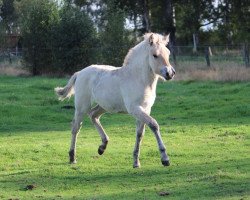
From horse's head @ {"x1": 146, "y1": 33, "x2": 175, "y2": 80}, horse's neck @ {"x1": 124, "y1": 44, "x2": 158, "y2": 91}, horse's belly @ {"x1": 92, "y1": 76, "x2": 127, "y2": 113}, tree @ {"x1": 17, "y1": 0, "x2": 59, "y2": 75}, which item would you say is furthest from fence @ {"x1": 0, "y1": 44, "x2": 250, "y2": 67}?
horse's head @ {"x1": 146, "y1": 33, "x2": 175, "y2": 80}

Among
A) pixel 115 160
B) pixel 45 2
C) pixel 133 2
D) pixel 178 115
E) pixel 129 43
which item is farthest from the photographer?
pixel 133 2

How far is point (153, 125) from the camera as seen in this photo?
37.2ft

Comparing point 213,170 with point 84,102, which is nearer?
point 213,170

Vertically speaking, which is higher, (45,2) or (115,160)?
(45,2)

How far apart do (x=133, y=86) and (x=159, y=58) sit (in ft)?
2.59

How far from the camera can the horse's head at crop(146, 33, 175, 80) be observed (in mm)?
11500

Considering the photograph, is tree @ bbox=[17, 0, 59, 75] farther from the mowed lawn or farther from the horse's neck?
the horse's neck

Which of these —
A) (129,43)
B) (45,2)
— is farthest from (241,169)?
(45,2)

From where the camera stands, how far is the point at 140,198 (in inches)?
359

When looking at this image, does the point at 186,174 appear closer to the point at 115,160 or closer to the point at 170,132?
the point at 115,160

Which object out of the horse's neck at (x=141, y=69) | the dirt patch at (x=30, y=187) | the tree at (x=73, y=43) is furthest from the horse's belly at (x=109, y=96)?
the tree at (x=73, y=43)

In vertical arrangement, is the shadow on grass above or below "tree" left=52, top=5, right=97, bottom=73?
below

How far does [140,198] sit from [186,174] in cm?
196

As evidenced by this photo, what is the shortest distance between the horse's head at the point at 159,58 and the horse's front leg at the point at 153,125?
80 cm
